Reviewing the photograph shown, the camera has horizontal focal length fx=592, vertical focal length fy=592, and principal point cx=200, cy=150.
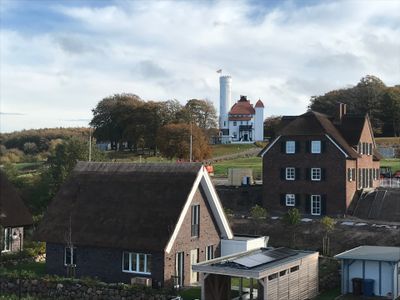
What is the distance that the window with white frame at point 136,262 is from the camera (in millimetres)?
25719

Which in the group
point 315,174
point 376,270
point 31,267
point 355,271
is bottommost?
point 31,267

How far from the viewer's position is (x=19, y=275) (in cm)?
2570

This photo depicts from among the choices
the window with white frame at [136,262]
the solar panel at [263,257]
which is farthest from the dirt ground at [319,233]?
the window with white frame at [136,262]

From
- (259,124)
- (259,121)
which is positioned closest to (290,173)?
(259,121)

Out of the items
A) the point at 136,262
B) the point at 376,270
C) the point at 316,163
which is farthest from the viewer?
the point at 316,163

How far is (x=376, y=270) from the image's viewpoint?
25.4 m

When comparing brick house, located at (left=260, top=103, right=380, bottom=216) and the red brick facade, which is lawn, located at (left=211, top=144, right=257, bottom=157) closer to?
brick house, located at (left=260, top=103, right=380, bottom=216)

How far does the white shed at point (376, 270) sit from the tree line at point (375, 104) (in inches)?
2780

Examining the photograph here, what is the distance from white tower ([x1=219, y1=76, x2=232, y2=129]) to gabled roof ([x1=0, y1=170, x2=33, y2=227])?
83786 mm

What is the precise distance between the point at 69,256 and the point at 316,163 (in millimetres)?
23331

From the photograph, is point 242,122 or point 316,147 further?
point 242,122

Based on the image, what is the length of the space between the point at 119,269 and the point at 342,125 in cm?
2694

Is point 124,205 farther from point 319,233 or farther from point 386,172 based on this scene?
point 386,172

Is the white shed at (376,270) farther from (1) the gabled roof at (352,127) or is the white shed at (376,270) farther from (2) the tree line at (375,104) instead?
(2) the tree line at (375,104)
